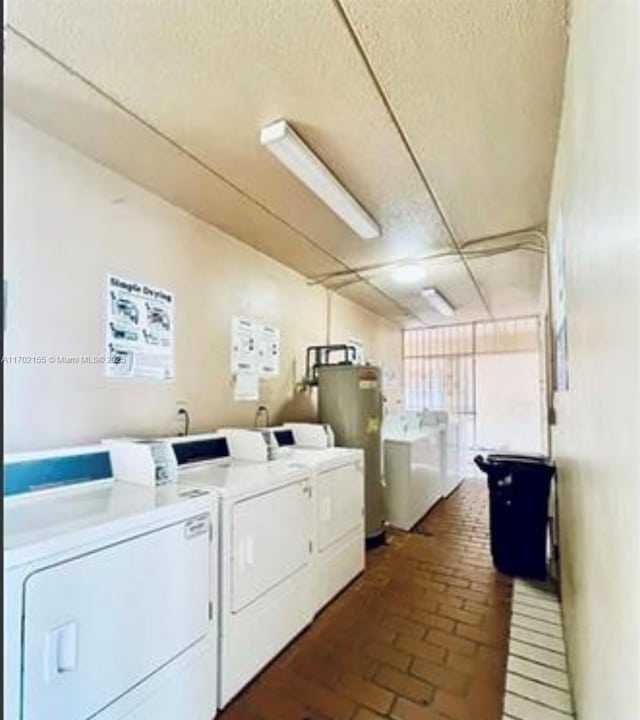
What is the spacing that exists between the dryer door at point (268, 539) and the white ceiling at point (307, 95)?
5.75ft

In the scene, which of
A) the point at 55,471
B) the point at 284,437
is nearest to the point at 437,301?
the point at 284,437

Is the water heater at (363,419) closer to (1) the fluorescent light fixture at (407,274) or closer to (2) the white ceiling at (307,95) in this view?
(1) the fluorescent light fixture at (407,274)

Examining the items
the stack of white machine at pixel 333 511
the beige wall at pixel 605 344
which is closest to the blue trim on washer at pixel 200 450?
the stack of white machine at pixel 333 511

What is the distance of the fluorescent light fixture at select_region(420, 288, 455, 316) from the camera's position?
17.0 feet

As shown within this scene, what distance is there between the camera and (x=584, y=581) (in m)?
1.54

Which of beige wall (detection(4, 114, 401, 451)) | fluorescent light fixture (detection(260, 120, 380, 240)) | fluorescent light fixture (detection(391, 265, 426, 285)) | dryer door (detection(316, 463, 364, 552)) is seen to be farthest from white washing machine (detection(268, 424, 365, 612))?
fluorescent light fixture (detection(391, 265, 426, 285))

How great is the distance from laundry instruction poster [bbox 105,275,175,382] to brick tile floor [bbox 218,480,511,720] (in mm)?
1697

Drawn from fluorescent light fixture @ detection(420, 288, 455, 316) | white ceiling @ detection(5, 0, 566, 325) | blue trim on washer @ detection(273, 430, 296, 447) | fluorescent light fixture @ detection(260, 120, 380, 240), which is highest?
white ceiling @ detection(5, 0, 566, 325)

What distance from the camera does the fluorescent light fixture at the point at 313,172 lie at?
215 cm

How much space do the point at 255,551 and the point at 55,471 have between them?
933 mm

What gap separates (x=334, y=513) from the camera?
9.60 feet

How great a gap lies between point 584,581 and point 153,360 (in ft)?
7.75

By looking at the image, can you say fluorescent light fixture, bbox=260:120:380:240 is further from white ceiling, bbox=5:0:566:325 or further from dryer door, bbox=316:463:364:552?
dryer door, bbox=316:463:364:552

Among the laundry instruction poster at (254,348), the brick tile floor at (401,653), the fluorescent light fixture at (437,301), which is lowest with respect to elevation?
the brick tile floor at (401,653)
